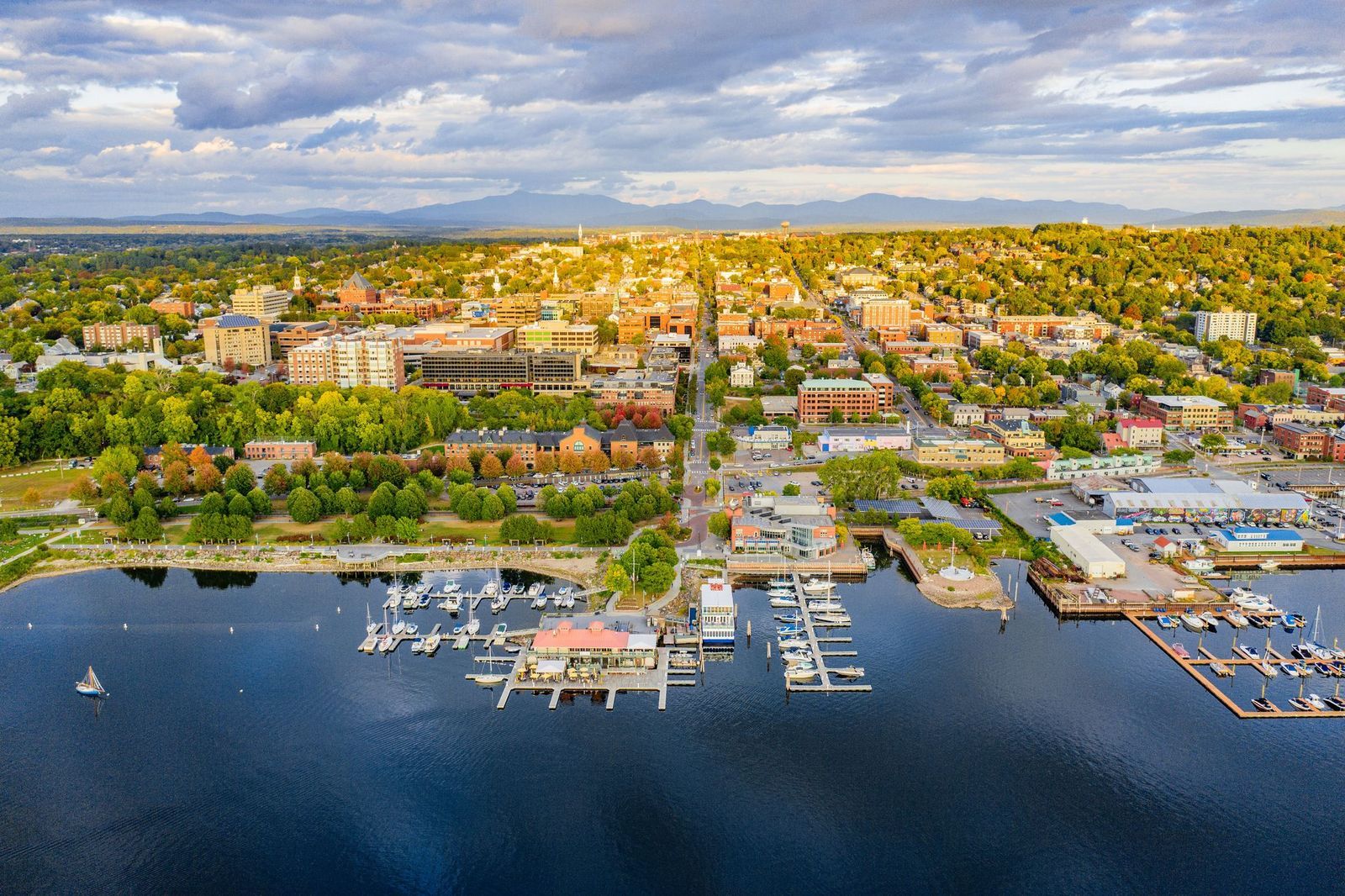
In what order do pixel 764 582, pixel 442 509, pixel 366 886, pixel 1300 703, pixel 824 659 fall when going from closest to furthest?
pixel 366 886 < pixel 1300 703 < pixel 824 659 < pixel 764 582 < pixel 442 509

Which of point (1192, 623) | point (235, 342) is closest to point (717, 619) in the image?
point (1192, 623)

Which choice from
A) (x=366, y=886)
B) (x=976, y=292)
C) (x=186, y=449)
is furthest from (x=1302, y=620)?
(x=976, y=292)

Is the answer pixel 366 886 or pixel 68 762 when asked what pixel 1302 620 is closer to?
pixel 366 886

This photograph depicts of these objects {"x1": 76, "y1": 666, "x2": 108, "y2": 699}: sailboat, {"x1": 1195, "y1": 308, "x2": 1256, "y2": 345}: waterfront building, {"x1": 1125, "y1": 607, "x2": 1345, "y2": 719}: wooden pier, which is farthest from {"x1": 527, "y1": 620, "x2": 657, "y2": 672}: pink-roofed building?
{"x1": 1195, "y1": 308, "x2": 1256, "y2": 345}: waterfront building

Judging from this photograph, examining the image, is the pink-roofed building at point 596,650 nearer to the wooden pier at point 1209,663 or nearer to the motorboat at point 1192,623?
the wooden pier at point 1209,663

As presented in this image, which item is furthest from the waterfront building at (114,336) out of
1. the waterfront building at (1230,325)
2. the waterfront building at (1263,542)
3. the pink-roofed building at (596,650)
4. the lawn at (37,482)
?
the waterfront building at (1230,325)

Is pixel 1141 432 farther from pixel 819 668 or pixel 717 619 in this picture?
pixel 717 619

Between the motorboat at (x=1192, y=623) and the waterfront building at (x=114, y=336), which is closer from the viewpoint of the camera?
the motorboat at (x=1192, y=623)
